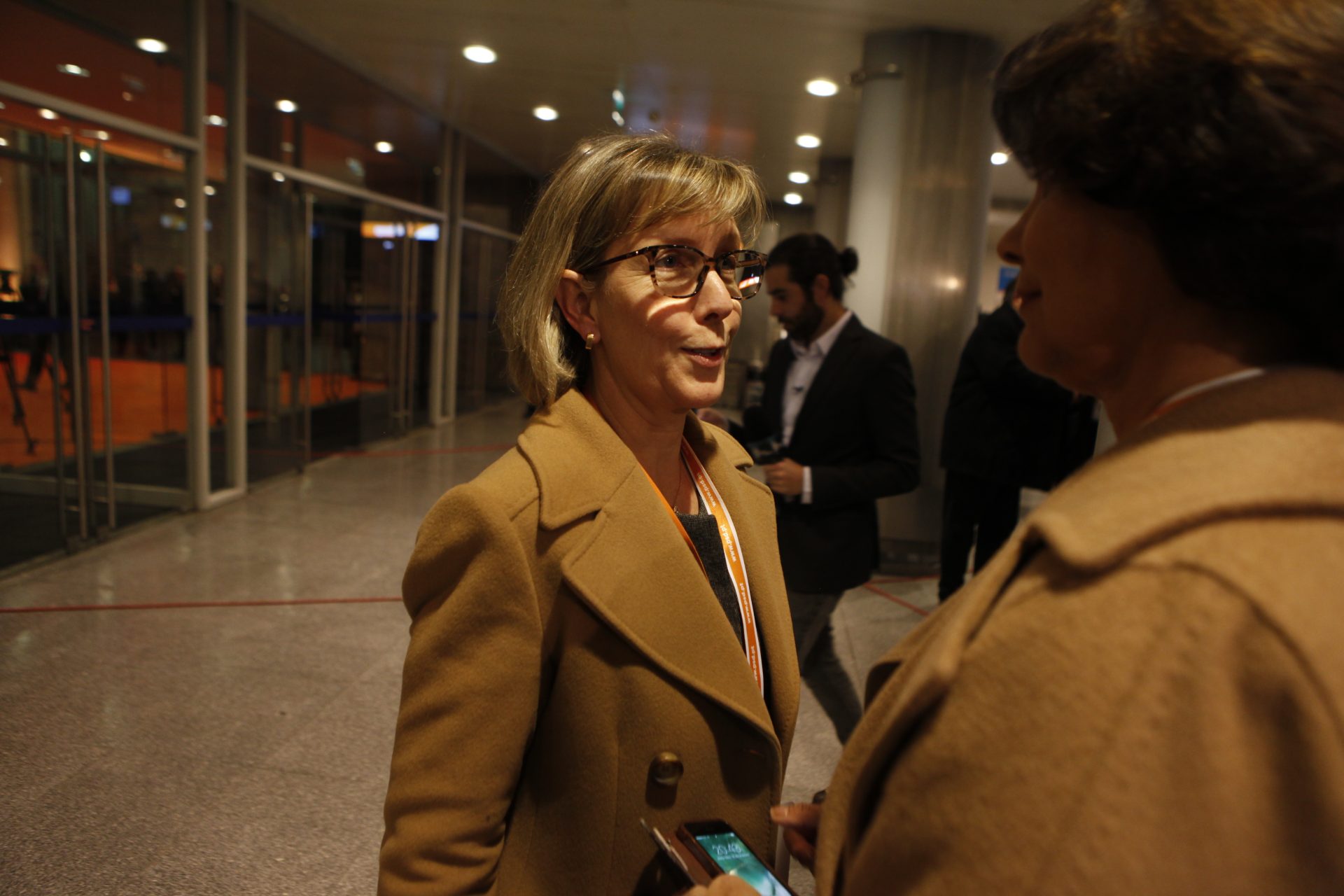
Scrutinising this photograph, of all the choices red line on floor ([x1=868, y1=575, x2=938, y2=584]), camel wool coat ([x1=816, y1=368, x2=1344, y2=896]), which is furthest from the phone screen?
red line on floor ([x1=868, y1=575, x2=938, y2=584])

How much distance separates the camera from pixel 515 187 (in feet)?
46.8

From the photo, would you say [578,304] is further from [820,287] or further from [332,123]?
[332,123]

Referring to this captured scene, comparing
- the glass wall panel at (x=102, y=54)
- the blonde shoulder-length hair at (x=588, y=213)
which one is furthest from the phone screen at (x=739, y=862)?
the glass wall panel at (x=102, y=54)

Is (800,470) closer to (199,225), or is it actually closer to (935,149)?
(935,149)

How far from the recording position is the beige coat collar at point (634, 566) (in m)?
1.17

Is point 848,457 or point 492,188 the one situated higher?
point 492,188

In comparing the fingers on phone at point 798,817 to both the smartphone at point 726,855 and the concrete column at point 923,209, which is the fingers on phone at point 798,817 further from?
the concrete column at point 923,209

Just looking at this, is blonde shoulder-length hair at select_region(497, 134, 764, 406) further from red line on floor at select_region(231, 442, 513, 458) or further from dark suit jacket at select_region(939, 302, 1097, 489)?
red line on floor at select_region(231, 442, 513, 458)

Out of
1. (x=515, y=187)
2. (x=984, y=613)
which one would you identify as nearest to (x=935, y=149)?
(x=984, y=613)

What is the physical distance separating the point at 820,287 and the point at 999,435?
1852mm

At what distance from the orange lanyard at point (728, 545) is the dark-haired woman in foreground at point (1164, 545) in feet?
2.20

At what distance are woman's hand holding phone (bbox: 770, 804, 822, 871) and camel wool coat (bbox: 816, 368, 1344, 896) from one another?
308 millimetres

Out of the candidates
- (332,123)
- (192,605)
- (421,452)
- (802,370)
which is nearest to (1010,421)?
(802,370)

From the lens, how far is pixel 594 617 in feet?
3.86
